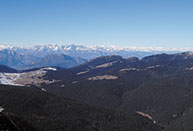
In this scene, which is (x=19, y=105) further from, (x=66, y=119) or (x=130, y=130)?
(x=130, y=130)

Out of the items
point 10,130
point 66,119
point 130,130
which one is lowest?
point 130,130

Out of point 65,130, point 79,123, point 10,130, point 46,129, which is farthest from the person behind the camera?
point 79,123

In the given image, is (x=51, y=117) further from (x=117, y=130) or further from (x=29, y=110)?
(x=117, y=130)

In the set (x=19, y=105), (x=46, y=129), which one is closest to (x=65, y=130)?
(x=46, y=129)

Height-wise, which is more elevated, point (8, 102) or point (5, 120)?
point (5, 120)

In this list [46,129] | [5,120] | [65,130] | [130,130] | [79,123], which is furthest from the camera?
[130,130]

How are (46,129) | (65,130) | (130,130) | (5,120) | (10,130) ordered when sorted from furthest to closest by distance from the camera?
(130,130) → (65,130) → (46,129) → (5,120) → (10,130)

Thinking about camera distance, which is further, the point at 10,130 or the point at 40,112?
the point at 40,112

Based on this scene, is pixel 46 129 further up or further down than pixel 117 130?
further up

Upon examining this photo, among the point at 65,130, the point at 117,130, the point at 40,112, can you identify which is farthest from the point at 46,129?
the point at 117,130
